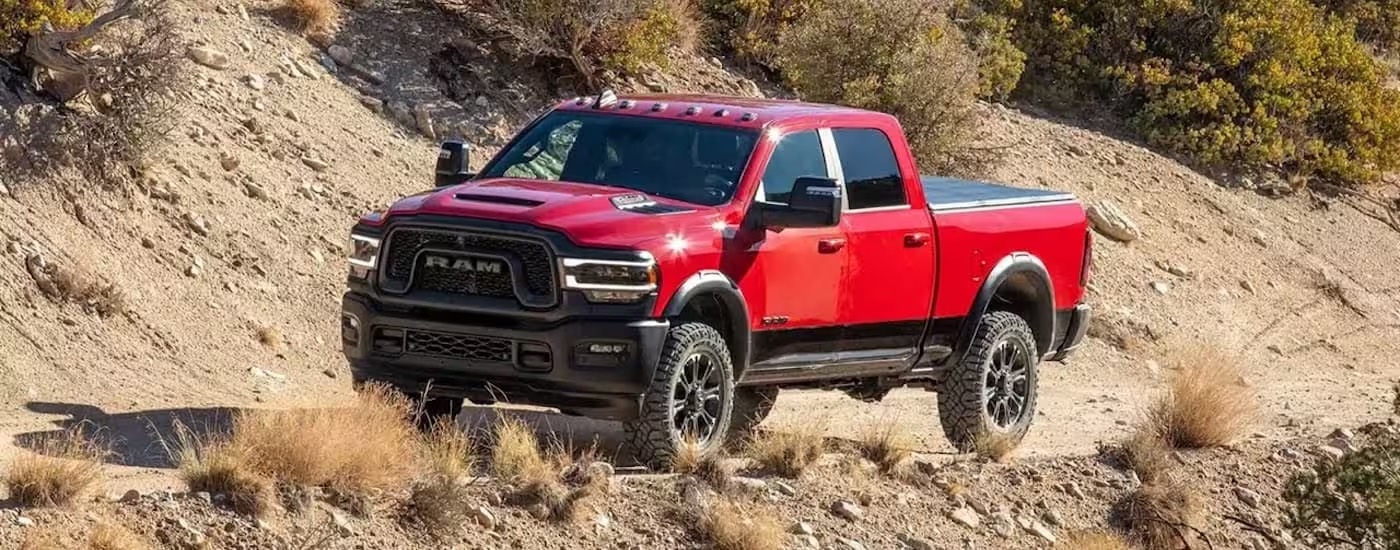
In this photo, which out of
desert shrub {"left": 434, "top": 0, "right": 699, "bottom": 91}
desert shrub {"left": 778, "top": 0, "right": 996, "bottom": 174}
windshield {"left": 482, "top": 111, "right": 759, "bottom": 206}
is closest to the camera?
windshield {"left": 482, "top": 111, "right": 759, "bottom": 206}

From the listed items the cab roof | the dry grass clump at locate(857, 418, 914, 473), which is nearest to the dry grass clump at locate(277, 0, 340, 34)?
the cab roof

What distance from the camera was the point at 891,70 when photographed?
2073cm

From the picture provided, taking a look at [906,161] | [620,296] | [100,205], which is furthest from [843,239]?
[100,205]

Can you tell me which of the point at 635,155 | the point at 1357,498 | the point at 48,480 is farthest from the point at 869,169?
the point at 48,480

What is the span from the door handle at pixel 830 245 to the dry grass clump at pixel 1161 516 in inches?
94.1

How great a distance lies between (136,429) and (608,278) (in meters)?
3.22

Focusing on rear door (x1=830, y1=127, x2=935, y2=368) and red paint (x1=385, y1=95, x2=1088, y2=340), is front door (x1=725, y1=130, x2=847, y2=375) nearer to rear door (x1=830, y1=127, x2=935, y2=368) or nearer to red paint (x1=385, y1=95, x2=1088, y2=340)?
red paint (x1=385, y1=95, x2=1088, y2=340)

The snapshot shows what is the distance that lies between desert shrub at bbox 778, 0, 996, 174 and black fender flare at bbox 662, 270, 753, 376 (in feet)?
33.1

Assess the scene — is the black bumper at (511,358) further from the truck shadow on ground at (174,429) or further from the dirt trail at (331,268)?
the dirt trail at (331,268)

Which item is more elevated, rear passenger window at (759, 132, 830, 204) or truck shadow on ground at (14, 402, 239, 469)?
rear passenger window at (759, 132, 830, 204)

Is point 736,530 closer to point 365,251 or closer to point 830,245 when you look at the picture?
point 830,245

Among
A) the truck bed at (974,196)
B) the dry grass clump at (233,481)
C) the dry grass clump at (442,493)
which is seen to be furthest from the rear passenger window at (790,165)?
the dry grass clump at (233,481)

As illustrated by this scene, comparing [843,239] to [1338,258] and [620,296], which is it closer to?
[620,296]

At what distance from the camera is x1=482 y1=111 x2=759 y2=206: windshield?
1064cm
